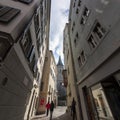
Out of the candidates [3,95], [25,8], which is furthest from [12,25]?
[3,95]

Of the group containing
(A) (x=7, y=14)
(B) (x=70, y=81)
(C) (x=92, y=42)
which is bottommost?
(A) (x=7, y=14)

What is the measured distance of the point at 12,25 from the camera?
483 cm

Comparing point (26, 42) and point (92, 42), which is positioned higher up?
point (26, 42)

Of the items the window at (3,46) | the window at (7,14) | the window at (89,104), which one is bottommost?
the window at (89,104)

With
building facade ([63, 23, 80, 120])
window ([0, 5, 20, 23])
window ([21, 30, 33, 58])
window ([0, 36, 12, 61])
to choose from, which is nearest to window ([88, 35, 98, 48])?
window ([21, 30, 33, 58])

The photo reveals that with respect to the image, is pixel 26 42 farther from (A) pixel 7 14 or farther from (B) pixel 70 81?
(B) pixel 70 81

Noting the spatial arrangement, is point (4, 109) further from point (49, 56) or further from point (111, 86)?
point (49, 56)

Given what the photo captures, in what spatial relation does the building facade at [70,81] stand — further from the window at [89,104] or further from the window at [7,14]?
the window at [7,14]

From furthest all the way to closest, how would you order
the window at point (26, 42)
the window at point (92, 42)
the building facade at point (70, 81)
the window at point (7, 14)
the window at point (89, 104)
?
the building facade at point (70, 81) < the window at point (89, 104) < the window at point (26, 42) < the window at point (92, 42) < the window at point (7, 14)

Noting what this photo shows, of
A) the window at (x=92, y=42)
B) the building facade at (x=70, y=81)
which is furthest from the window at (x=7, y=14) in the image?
the building facade at (x=70, y=81)

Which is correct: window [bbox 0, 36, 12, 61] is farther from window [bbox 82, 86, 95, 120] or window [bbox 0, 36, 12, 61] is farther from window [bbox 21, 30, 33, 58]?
window [bbox 82, 86, 95, 120]

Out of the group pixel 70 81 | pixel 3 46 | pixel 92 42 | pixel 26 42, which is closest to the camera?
pixel 3 46

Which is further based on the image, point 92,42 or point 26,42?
point 26,42

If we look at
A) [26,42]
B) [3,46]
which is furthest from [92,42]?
[3,46]
